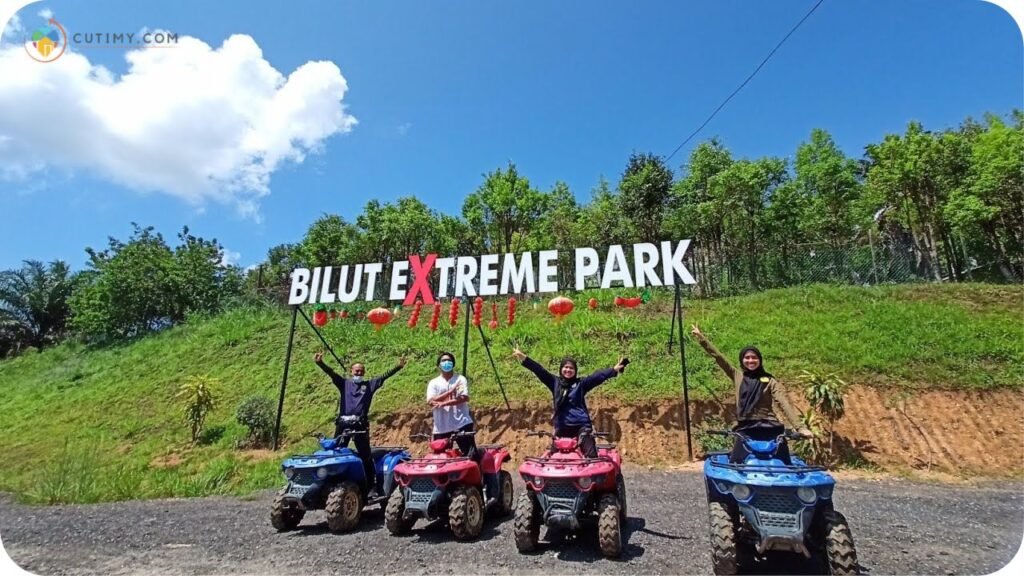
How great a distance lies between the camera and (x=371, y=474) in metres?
6.20

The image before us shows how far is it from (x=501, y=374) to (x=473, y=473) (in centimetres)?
871

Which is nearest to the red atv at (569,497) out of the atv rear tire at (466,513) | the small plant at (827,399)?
the atv rear tire at (466,513)

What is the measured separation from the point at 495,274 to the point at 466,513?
6.54 metres

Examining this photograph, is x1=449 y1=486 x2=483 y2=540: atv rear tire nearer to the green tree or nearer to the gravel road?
the gravel road

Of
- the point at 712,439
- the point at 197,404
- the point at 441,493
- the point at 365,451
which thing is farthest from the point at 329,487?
the point at 197,404

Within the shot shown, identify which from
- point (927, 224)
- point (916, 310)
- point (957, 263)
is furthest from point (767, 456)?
point (957, 263)

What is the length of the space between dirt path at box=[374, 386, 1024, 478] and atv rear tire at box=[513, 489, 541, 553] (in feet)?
21.0

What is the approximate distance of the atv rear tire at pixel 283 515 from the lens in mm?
5758

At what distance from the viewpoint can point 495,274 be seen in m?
11.0

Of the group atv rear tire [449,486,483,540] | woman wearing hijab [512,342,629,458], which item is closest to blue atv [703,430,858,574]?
woman wearing hijab [512,342,629,458]

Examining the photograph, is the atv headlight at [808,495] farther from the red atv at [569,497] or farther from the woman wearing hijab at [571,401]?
the woman wearing hijab at [571,401]

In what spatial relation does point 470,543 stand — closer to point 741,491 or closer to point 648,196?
point 741,491

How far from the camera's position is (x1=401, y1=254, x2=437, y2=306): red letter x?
11164 mm

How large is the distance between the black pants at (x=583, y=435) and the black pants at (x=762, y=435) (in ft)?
4.14
